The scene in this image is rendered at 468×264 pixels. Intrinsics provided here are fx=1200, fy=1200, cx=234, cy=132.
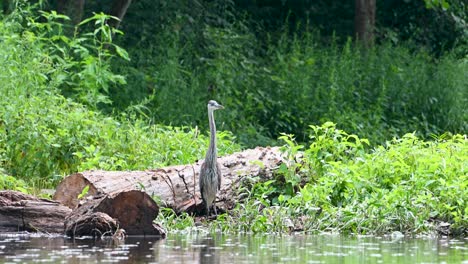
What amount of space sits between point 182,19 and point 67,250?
1192cm

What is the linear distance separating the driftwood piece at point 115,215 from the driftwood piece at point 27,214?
0.60 ft

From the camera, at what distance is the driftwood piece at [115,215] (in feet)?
36.4

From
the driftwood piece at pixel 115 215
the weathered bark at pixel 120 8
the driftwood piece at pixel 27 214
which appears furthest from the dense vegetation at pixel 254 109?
the driftwood piece at pixel 27 214

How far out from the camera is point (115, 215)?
443 inches

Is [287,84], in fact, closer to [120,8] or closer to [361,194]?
[120,8]

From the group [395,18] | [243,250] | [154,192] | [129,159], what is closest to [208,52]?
[395,18]

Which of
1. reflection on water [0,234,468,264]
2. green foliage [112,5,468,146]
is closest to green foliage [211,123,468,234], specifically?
reflection on water [0,234,468,264]

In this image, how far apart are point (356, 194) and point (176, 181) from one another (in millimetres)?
1865

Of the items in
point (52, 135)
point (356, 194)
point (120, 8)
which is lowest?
point (356, 194)

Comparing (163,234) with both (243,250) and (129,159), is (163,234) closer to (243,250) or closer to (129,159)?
(243,250)

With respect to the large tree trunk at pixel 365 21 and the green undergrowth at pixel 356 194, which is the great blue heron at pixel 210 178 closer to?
the green undergrowth at pixel 356 194

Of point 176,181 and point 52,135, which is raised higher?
point 52,135

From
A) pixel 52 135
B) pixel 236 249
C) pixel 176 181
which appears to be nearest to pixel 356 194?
pixel 176 181

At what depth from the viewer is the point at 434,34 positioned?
25062 millimetres
